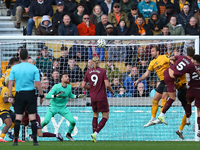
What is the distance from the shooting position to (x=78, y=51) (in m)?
12.4

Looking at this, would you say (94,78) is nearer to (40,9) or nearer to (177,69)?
(177,69)

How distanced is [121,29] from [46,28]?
2.72 meters

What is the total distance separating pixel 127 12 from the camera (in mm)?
15891

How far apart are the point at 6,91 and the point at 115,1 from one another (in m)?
7.58

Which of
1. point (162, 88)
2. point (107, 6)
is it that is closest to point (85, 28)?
point (107, 6)

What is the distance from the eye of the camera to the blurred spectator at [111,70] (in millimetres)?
12344

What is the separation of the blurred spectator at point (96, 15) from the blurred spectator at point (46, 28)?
5.29ft

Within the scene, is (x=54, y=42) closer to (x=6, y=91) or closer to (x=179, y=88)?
(x=6, y=91)

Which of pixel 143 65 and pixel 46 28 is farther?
pixel 46 28

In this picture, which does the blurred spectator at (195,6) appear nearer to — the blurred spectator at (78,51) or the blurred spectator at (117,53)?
the blurred spectator at (117,53)

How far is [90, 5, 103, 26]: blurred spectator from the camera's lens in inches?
589

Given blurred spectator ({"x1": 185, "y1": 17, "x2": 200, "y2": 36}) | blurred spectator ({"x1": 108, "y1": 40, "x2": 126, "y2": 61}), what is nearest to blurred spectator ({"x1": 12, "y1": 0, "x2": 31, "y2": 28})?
blurred spectator ({"x1": 108, "y1": 40, "x2": 126, "y2": 61})

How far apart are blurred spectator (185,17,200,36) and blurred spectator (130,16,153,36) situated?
1.40 m

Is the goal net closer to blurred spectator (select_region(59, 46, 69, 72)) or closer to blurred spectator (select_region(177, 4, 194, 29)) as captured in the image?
blurred spectator (select_region(59, 46, 69, 72))
